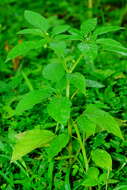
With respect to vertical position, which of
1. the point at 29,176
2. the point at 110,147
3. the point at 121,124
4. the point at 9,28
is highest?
the point at 9,28

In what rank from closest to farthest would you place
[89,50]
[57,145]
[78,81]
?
1. [89,50]
2. [78,81]
3. [57,145]

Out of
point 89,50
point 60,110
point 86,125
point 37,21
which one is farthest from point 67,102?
point 37,21

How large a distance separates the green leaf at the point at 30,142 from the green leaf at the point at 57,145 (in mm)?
55

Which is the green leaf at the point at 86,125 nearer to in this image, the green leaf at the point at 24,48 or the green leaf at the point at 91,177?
the green leaf at the point at 91,177

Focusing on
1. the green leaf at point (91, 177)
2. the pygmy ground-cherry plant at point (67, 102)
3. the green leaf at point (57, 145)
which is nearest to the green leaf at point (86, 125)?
the pygmy ground-cherry plant at point (67, 102)

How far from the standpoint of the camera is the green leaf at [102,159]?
68.6 inches

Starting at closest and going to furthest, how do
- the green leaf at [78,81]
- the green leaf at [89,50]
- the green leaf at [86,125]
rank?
the green leaf at [89,50]
the green leaf at [78,81]
the green leaf at [86,125]

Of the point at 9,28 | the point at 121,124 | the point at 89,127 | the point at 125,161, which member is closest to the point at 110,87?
the point at 121,124

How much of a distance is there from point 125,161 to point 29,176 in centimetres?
52

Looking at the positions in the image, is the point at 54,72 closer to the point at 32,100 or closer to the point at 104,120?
the point at 32,100

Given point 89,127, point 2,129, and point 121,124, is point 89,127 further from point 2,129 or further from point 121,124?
point 2,129

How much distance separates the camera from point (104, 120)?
167 centimetres

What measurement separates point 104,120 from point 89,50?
0.36m

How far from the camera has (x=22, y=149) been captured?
1756mm
